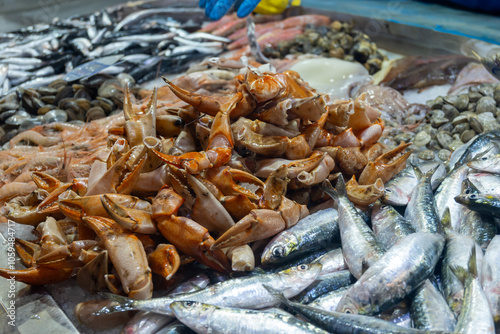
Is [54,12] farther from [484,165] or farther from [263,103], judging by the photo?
[484,165]

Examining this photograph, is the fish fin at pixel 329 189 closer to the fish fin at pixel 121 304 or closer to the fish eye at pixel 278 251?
the fish eye at pixel 278 251

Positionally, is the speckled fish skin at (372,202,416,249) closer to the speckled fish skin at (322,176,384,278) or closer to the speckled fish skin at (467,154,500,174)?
the speckled fish skin at (322,176,384,278)

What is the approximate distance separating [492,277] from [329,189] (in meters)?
0.92

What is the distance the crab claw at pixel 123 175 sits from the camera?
2100 mm

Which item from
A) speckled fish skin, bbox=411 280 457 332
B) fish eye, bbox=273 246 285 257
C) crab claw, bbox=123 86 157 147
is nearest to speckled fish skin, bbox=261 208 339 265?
fish eye, bbox=273 246 285 257

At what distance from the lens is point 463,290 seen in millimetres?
1781

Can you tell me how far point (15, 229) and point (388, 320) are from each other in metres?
2.27

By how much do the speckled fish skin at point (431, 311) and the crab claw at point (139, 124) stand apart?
167cm

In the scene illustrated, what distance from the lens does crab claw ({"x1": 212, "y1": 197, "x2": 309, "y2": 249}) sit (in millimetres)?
1943

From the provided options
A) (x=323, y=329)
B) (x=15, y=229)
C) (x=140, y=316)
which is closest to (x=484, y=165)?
(x=323, y=329)

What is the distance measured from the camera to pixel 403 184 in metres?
2.60

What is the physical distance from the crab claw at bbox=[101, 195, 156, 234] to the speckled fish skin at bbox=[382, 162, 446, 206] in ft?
4.63

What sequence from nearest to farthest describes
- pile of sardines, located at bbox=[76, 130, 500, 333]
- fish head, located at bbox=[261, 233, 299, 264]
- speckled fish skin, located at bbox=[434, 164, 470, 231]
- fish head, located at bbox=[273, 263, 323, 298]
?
pile of sardines, located at bbox=[76, 130, 500, 333], fish head, located at bbox=[273, 263, 323, 298], fish head, located at bbox=[261, 233, 299, 264], speckled fish skin, located at bbox=[434, 164, 470, 231]

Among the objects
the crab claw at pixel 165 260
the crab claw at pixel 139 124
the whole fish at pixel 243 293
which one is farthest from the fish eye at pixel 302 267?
the crab claw at pixel 139 124
